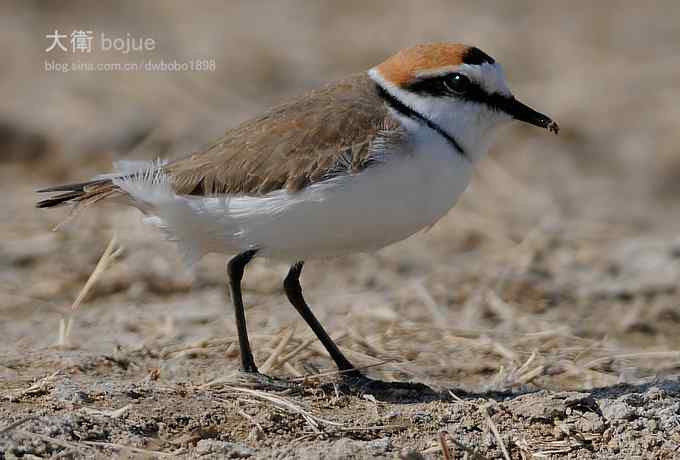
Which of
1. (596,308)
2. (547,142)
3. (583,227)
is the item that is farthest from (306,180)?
(547,142)

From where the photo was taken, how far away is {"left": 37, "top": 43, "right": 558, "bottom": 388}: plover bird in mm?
4340

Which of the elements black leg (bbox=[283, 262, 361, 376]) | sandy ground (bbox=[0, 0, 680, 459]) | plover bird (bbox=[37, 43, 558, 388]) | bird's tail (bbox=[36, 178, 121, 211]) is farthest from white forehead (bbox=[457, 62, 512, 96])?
bird's tail (bbox=[36, 178, 121, 211])

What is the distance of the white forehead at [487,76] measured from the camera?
455 centimetres

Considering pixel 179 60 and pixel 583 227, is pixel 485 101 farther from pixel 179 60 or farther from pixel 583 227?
pixel 179 60

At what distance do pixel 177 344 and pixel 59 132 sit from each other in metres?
3.96

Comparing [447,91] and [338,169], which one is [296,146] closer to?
[338,169]

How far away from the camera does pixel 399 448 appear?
3.86 m

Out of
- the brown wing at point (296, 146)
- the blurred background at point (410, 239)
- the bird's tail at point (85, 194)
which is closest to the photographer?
the brown wing at point (296, 146)

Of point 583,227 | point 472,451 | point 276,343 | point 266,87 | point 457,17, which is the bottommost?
point 472,451

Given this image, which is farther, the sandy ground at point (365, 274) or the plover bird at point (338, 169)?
the plover bird at point (338, 169)

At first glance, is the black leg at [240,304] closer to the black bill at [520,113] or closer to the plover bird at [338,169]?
the plover bird at [338,169]

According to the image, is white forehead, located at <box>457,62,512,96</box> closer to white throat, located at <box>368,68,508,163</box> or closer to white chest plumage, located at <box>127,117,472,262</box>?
white throat, located at <box>368,68,508,163</box>

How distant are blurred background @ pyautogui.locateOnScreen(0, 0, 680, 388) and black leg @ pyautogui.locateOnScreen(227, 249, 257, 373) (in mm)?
218

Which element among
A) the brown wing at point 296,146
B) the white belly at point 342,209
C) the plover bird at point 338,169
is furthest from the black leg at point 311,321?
the brown wing at point 296,146
